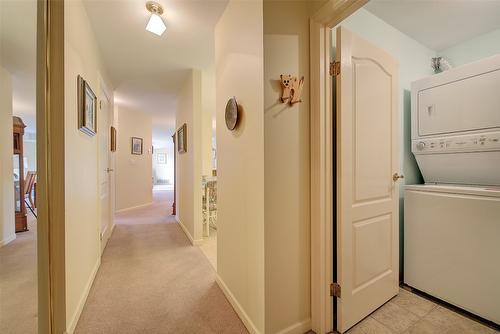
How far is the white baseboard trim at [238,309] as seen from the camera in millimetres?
1356

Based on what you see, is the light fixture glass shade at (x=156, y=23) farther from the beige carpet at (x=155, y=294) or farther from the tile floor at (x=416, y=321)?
the tile floor at (x=416, y=321)

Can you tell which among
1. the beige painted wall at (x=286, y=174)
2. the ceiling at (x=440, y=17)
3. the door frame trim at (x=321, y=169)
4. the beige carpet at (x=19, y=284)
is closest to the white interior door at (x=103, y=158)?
the beige carpet at (x=19, y=284)

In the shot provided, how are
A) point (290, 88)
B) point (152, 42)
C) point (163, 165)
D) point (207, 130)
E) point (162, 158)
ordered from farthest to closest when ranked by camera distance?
point (163, 165), point (162, 158), point (207, 130), point (152, 42), point (290, 88)

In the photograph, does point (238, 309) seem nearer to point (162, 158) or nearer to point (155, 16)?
point (155, 16)

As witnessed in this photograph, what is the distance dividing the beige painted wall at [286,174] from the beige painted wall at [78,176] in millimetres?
1271

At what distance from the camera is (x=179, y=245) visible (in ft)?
9.66

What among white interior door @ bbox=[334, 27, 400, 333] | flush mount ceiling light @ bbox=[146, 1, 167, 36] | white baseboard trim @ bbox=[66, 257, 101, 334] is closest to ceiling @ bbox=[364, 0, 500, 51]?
white interior door @ bbox=[334, 27, 400, 333]

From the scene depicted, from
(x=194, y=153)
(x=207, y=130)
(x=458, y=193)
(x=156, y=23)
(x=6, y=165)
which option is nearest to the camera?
(x=6, y=165)

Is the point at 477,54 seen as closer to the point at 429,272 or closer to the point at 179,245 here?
the point at 429,272

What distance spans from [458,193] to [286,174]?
53.7 inches

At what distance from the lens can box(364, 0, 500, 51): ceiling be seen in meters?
1.71

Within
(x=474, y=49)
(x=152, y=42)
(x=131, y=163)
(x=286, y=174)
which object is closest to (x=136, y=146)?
(x=131, y=163)

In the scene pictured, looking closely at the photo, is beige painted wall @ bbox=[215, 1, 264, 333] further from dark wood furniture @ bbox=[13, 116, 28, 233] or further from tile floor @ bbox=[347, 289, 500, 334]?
dark wood furniture @ bbox=[13, 116, 28, 233]

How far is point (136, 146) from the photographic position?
18.0 feet
